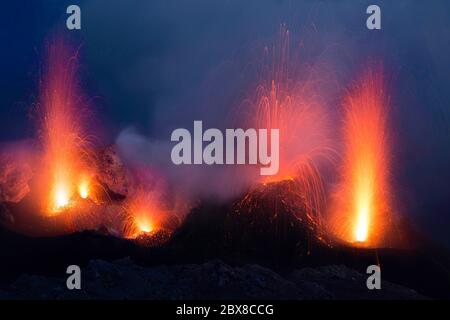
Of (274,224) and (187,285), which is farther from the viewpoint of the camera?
(274,224)

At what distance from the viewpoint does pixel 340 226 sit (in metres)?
79.5

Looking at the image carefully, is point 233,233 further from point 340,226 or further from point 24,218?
point 24,218

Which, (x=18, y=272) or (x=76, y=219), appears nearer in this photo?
(x=18, y=272)

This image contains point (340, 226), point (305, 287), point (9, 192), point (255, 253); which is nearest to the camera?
point (305, 287)

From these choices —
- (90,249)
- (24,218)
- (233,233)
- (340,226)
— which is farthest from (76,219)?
(340,226)

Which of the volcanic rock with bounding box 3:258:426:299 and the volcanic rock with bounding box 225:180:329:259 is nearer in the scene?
the volcanic rock with bounding box 3:258:426:299

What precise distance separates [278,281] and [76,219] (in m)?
40.6

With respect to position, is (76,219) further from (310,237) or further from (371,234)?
(371,234)

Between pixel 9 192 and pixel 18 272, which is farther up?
pixel 9 192

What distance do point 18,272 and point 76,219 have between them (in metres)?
25.2

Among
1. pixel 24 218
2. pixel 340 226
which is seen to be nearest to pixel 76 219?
pixel 24 218

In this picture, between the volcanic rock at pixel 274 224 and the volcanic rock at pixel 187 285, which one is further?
the volcanic rock at pixel 274 224

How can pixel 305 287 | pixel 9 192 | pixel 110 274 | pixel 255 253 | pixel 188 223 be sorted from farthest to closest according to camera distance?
1. pixel 188 223
2. pixel 9 192
3. pixel 255 253
4. pixel 305 287
5. pixel 110 274

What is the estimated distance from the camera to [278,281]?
189 ft
